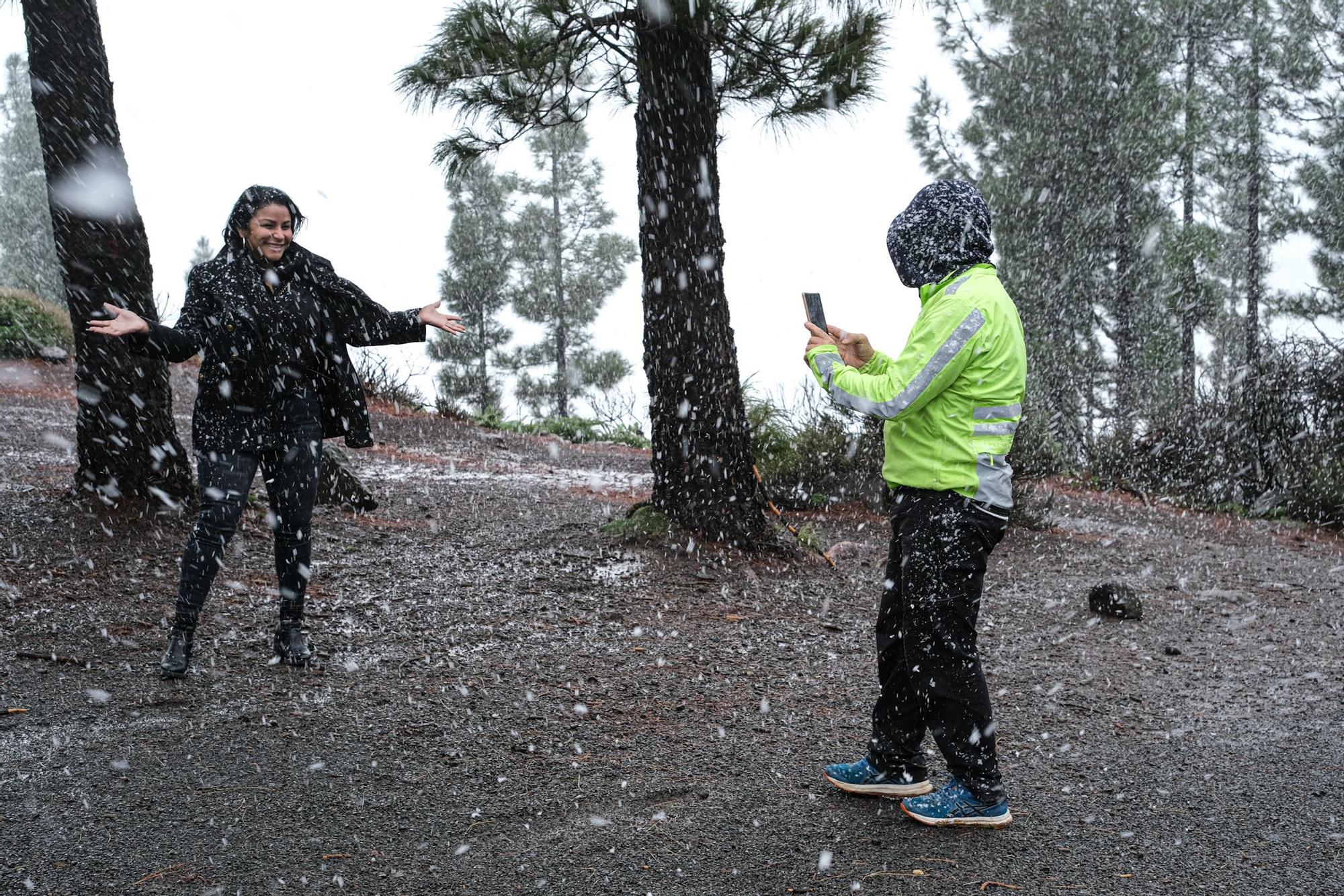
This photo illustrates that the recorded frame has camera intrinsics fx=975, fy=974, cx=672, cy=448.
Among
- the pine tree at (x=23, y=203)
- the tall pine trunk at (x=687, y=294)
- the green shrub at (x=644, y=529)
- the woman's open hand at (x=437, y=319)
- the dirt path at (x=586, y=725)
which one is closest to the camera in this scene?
the dirt path at (x=586, y=725)

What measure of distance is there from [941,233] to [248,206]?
8.43 ft

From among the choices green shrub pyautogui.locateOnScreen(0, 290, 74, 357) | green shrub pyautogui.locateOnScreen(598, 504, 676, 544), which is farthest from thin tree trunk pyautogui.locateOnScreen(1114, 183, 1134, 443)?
green shrub pyautogui.locateOnScreen(0, 290, 74, 357)

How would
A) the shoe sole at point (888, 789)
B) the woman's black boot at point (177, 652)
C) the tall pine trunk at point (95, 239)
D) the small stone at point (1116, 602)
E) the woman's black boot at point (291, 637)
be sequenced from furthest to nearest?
the small stone at point (1116, 602) < the tall pine trunk at point (95, 239) < the woman's black boot at point (291, 637) < the woman's black boot at point (177, 652) < the shoe sole at point (888, 789)

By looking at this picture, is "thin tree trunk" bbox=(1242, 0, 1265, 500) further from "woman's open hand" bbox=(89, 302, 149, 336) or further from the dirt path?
"woman's open hand" bbox=(89, 302, 149, 336)

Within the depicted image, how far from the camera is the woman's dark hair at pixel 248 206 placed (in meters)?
3.69

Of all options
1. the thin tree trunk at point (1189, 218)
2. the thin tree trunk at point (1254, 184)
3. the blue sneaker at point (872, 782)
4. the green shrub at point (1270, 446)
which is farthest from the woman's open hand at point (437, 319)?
the thin tree trunk at point (1254, 184)

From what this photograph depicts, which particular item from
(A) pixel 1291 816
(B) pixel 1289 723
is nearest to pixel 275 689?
(A) pixel 1291 816

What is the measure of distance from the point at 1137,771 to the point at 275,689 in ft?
10.5

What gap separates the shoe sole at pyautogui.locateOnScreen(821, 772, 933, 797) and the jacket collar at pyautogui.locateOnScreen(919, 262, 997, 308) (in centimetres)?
145

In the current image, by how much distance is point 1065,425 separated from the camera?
17500 millimetres

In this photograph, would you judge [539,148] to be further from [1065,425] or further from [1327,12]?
[1327,12]

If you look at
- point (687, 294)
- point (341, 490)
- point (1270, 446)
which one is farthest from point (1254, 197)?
point (341, 490)

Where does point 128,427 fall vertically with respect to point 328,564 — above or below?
above

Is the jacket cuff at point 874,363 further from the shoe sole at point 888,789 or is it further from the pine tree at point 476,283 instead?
the pine tree at point 476,283
